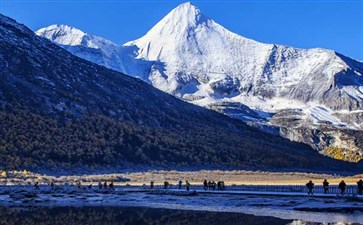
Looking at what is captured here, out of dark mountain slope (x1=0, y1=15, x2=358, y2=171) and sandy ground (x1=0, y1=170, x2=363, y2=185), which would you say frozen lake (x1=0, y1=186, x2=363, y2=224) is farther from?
dark mountain slope (x1=0, y1=15, x2=358, y2=171)

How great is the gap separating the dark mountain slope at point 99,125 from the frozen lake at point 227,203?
144 ft

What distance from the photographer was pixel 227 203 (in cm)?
4909

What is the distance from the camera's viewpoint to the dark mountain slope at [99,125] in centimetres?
11556

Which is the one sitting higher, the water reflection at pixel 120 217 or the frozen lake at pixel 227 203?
the frozen lake at pixel 227 203

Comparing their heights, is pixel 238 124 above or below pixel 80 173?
above

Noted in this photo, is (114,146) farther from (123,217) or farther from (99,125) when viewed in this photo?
(123,217)

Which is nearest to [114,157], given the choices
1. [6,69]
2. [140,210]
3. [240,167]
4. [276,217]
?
[240,167]

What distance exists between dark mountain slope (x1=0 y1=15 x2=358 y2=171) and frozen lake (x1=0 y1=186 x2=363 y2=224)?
4391 centimetres

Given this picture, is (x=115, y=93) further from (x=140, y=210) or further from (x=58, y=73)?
(x=140, y=210)

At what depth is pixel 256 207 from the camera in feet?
148

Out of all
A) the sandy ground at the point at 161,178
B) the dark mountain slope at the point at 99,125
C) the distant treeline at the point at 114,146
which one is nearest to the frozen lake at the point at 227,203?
the sandy ground at the point at 161,178

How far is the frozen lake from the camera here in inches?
1467

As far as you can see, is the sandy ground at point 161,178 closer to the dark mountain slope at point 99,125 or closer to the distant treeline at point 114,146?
the distant treeline at point 114,146

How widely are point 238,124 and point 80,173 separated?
335 ft
